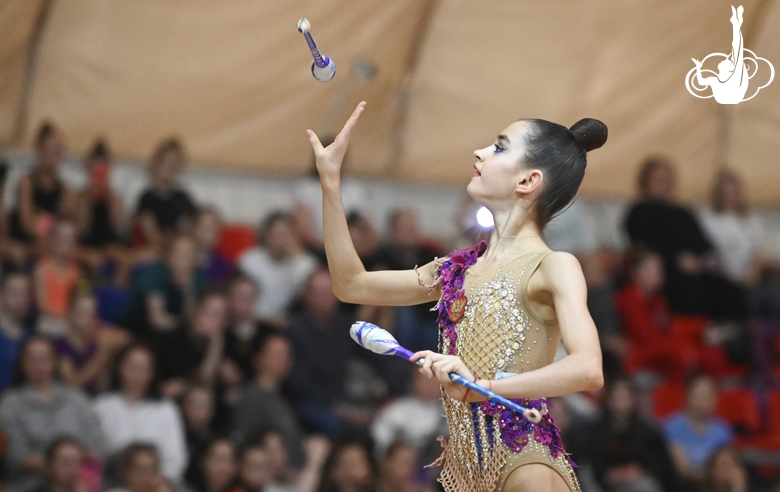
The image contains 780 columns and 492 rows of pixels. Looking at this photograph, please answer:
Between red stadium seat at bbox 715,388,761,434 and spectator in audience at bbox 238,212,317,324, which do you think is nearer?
spectator in audience at bbox 238,212,317,324

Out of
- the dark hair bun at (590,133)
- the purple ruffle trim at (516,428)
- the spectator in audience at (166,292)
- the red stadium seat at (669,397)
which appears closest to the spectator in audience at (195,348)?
the spectator in audience at (166,292)

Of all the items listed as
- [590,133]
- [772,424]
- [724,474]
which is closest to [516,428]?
[590,133]

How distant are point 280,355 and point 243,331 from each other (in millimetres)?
370

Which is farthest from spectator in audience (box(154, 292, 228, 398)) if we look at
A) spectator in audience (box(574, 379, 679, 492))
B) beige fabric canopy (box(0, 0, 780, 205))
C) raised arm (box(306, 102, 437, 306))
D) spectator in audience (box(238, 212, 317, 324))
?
raised arm (box(306, 102, 437, 306))

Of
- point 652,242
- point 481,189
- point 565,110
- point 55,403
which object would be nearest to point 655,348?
point 652,242

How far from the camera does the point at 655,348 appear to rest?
32.8 ft

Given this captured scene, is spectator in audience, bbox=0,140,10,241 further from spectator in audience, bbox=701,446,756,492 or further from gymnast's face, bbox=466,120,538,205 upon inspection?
spectator in audience, bbox=701,446,756,492

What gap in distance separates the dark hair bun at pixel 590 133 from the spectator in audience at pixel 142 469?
4371mm

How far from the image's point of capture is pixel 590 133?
3.68 meters

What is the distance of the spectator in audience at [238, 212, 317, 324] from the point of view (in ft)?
30.0

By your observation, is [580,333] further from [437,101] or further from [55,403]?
[437,101]

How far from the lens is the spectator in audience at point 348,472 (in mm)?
7578

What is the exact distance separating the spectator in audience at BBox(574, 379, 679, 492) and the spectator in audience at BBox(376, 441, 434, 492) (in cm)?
140

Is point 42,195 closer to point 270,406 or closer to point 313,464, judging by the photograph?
point 270,406
